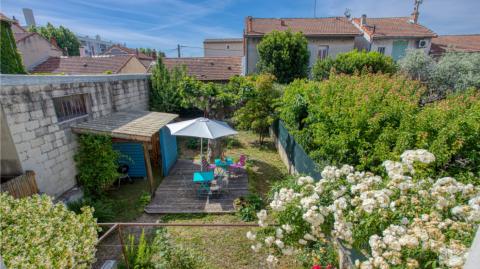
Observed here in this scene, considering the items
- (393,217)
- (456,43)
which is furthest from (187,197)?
(456,43)

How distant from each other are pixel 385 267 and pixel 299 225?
1.16 meters

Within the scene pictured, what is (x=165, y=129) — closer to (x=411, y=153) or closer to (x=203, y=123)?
(x=203, y=123)

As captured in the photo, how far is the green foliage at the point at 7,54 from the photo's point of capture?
45.0 feet

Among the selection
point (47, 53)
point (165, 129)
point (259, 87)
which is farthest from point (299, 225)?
point (47, 53)

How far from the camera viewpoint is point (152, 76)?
528 inches

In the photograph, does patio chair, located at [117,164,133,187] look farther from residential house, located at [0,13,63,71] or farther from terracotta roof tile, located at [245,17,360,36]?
residential house, located at [0,13,63,71]

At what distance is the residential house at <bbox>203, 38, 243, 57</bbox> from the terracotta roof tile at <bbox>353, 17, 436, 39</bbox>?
53.0 ft

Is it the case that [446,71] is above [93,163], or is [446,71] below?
above

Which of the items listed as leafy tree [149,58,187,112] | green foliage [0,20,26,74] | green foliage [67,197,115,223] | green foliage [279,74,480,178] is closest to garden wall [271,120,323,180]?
green foliage [279,74,480,178]

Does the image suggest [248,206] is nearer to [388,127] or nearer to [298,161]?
[298,161]

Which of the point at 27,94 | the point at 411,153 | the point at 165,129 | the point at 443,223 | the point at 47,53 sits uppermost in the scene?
the point at 47,53

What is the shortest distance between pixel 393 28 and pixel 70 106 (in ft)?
86.8

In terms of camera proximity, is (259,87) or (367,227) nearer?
(367,227)

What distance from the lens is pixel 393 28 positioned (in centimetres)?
2108
